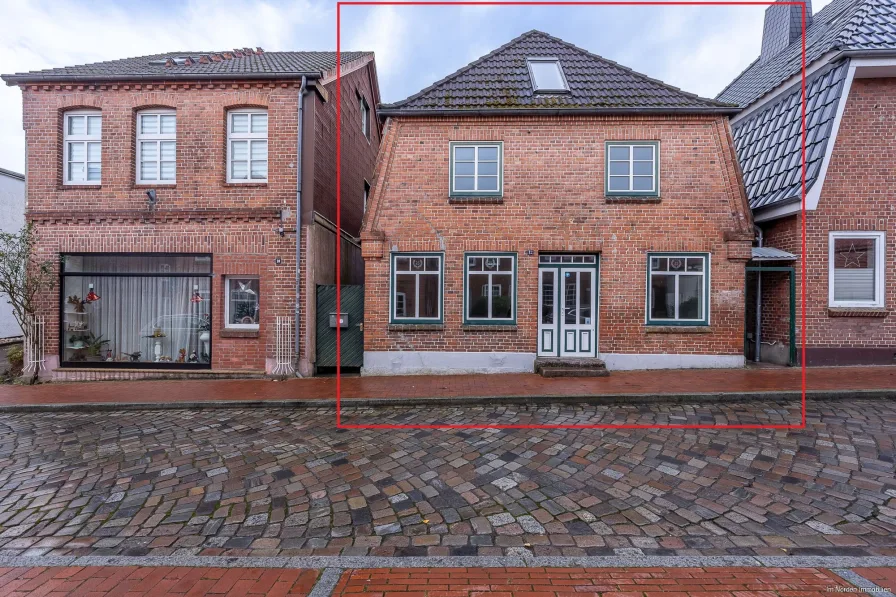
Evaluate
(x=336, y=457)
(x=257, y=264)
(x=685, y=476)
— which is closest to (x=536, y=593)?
(x=685, y=476)

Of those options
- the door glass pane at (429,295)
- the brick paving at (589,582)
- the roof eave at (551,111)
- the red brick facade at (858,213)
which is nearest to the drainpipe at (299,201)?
the roof eave at (551,111)

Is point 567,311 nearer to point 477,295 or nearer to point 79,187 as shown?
point 477,295

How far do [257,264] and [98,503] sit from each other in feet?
20.1

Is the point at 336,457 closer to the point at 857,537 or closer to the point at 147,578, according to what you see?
the point at 147,578

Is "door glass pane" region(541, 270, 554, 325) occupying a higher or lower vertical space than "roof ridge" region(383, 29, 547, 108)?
lower

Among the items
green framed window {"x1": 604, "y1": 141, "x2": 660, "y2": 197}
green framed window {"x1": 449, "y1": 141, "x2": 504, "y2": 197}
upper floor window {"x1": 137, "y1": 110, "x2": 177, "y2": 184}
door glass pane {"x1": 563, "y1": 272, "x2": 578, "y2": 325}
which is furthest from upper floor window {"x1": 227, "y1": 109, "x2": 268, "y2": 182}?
green framed window {"x1": 604, "y1": 141, "x2": 660, "y2": 197}

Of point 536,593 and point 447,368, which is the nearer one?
point 536,593

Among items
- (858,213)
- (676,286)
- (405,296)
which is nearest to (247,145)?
(405,296)

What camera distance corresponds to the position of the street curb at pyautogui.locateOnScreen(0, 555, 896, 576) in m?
2.98

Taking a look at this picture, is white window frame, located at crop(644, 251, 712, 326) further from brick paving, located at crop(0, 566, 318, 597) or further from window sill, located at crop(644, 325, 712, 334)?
brick paving, located at crop(0, 566, 318, 597)

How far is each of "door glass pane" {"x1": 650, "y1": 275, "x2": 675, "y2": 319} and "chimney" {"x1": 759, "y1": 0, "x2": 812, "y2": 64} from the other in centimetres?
1267

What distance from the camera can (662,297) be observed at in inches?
371

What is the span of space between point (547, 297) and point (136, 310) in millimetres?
9839

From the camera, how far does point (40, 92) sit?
373 inches
